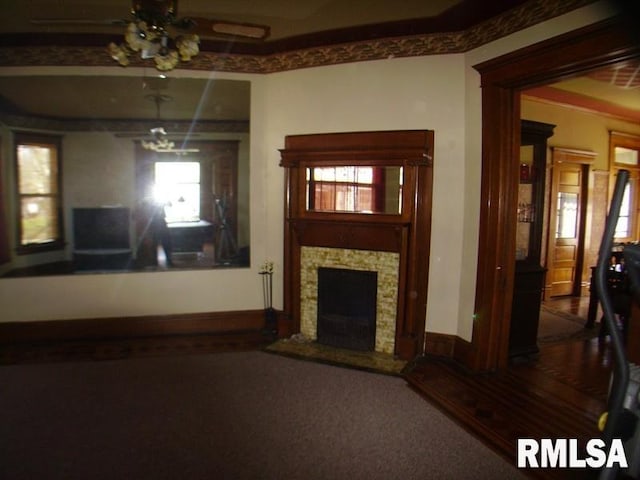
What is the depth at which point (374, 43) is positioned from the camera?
3.77m

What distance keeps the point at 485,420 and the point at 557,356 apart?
5.62 ft

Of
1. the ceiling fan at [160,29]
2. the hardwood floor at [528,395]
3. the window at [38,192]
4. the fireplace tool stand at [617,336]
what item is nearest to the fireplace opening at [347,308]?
the hardwood floor at [528,395]

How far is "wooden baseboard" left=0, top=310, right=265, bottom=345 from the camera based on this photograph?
4145 millimetres

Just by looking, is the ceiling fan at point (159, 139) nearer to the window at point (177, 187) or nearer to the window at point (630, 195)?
the window at point (177, 187)

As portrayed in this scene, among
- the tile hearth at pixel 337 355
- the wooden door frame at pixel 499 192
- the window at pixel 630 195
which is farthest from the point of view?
the window at pixel 630 195

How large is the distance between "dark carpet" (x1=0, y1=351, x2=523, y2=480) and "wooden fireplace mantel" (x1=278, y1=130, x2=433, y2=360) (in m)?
0.78

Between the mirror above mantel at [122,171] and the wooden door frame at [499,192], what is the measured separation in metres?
2.44

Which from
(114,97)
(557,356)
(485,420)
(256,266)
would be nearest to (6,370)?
(256,266)

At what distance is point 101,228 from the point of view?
13.9 ft

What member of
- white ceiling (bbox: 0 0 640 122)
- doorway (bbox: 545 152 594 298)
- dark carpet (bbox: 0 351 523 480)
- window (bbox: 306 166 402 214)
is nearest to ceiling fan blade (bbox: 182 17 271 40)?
white ceiling (bbox: 0 0 640 122)

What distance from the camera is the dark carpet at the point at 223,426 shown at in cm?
224

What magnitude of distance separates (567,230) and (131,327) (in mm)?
6419

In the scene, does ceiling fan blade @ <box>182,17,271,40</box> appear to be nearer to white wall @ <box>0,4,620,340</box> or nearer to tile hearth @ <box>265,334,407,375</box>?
white wall @ <box>0,4,620,340</box>

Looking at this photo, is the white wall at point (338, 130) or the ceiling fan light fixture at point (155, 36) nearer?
the ceiling fan light fixture at point (155, 36)
